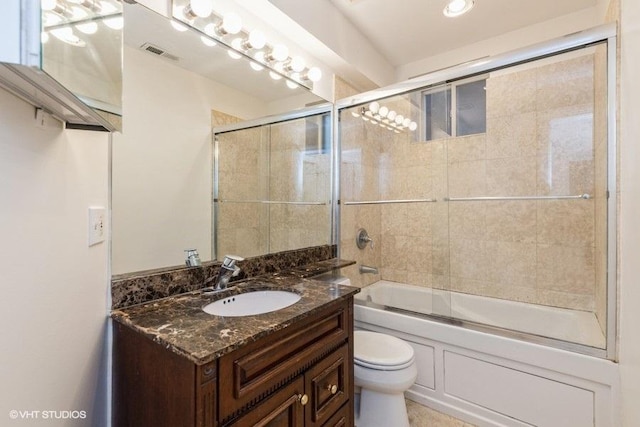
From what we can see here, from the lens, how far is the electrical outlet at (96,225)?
3.29 ft

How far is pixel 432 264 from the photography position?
266 centimetres

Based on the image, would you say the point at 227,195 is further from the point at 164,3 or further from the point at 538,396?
the point at 538,396

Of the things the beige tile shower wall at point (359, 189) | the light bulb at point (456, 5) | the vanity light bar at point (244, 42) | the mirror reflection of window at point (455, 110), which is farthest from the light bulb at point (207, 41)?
the light bulb at point (456, 5)

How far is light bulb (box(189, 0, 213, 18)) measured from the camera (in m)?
1.36

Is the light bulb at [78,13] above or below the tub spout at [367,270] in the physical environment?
above

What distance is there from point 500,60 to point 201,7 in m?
1.62

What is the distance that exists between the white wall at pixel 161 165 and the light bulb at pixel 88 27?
583 mm

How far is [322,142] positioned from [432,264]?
1427 mm

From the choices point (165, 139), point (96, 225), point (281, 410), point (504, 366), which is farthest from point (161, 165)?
point (504, 366)

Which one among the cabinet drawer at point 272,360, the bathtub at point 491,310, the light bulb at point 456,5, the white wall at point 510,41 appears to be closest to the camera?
the cabinet drawer at point 272,360

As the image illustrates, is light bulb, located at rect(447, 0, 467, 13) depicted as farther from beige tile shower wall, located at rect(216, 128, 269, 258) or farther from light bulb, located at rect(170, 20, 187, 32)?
light bulb, located at rect(170, 20, 187, 32)

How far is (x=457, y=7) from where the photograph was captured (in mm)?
2025

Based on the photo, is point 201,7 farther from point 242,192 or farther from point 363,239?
point 363,239

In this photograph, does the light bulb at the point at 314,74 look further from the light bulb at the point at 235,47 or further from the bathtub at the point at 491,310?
the bathtub at the point at 491,310
